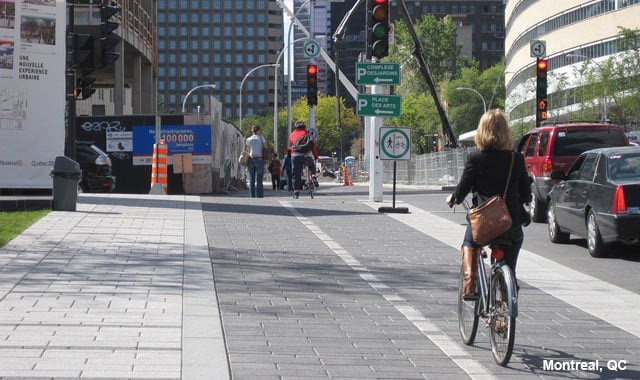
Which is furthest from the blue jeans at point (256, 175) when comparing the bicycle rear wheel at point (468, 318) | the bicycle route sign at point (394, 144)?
the bicycle rear wheel at point (468, 318)

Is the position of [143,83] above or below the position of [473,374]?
above

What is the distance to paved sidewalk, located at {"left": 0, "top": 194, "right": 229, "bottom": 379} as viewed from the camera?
7266 mm

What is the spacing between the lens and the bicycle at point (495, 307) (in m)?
7.41

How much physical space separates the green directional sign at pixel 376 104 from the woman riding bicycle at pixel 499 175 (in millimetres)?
15504

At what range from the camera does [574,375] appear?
7344mm

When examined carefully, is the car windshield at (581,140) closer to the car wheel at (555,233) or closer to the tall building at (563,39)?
the car wheel at (555,233)

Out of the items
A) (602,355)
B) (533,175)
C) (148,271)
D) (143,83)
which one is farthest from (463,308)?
(143,83)

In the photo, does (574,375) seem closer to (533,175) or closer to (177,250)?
(177,250)

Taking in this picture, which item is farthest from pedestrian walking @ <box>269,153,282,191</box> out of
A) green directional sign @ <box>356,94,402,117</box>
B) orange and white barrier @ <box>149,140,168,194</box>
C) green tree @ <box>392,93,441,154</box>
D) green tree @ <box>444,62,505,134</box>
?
green tree @ <box>444,62,505,134</box>

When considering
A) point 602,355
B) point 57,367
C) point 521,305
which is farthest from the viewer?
point 521,305

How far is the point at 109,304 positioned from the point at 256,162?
19.5 metres

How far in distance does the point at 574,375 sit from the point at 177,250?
24.2 feet

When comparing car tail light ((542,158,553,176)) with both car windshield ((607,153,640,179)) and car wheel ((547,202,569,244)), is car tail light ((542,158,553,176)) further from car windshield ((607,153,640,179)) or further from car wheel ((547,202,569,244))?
car windshield ((607,153,640,179))

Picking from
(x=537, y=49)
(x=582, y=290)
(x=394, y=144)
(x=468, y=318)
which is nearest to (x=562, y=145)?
(x=394, y=144)
